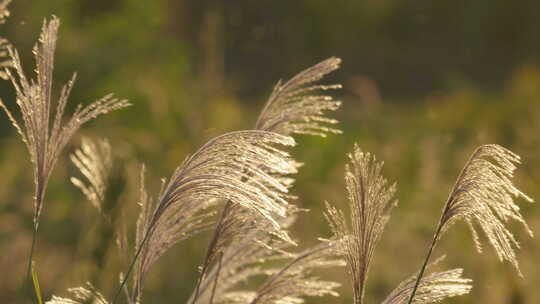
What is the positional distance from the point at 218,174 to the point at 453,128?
20.4 feet

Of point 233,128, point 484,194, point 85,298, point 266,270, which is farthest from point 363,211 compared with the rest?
point 233,128

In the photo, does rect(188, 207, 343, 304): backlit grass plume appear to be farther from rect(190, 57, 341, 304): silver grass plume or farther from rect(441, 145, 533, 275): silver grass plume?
rect(441, 145, 533, 275): silver grass plume

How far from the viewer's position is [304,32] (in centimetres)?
1182

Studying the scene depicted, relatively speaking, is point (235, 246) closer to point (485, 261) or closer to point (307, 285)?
point (307, 285)

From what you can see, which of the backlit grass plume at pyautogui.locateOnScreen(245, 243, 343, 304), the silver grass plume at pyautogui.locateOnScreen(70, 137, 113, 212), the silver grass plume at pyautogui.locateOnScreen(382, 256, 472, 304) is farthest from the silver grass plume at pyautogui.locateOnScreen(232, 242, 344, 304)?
the silver grass plume at pyautogui.locateOnScreen(70, 137, 113, 212)

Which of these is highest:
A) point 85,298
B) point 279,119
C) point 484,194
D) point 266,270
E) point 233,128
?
point 233,128

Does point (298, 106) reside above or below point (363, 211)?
above

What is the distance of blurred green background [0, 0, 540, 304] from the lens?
13.0 ft

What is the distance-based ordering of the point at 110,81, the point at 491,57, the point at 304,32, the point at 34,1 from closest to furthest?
the point at 34,1
the point at 110,81
the point at 304,32
the point at 491,57

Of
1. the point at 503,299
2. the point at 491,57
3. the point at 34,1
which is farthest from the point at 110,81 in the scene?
the point at 491,57

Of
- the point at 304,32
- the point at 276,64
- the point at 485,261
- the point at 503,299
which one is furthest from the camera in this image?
the point at 304,32

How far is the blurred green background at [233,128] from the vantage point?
396 cm

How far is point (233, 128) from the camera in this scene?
6137 millimetres

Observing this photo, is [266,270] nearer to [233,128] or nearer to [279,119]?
[279,119]
